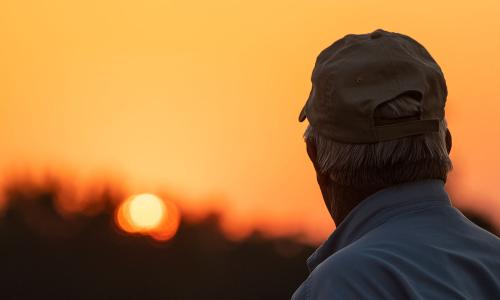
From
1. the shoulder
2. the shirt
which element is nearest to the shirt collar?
the shirt

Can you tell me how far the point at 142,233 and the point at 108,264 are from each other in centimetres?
→ 236

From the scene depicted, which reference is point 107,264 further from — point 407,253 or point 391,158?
point 407,253

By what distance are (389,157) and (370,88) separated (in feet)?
0.47

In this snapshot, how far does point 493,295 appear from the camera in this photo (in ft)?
10.7

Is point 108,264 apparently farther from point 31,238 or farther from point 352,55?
point 352,55

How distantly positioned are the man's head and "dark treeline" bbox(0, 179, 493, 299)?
134 ft

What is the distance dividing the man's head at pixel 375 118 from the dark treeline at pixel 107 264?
134 feet

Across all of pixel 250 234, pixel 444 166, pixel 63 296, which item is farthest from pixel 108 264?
pixel 444 166

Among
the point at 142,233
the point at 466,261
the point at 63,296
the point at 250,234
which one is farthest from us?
the point at 250,234

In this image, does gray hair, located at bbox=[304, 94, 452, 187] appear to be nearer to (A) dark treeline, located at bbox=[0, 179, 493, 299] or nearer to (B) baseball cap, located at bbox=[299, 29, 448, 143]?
(B) baseball cap, located at bbox=[299, 29, 448, 143]

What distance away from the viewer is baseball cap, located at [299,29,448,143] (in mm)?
3363

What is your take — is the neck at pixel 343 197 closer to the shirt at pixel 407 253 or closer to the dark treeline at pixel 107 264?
the shirt at pixel 407 253

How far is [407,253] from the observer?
3191 mm

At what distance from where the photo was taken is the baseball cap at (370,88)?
11.0 ft
